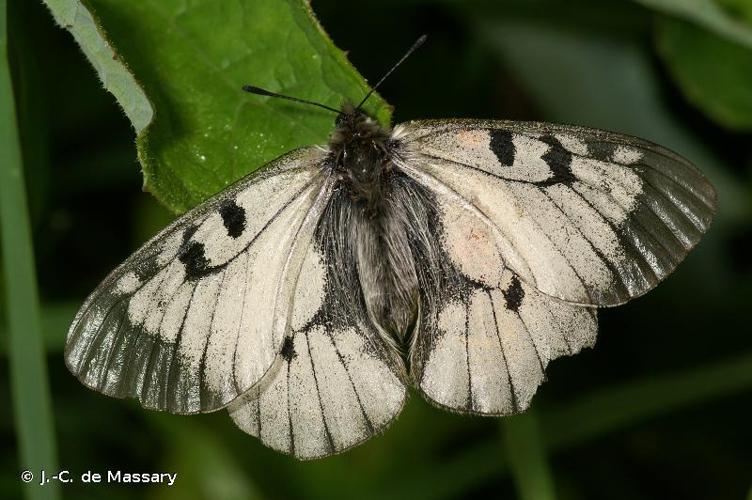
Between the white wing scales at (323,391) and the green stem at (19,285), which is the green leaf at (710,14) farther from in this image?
the green stem at (19,285)

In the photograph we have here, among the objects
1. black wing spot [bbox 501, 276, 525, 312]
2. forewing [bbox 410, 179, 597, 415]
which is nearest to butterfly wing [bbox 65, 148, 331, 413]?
forewing [bbox 410, 179, 597, 415]

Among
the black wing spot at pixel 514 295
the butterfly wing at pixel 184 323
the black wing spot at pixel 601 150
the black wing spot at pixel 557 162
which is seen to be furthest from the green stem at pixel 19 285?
the black wing spot at pixel 601 150

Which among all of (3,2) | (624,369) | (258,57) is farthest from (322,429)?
(624,369)

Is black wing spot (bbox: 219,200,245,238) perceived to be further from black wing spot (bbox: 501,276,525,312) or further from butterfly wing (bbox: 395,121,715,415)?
black wing spot (bbox: 501,276,525,312)

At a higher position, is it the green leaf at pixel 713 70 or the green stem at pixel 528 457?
the green leaf at pixel 713 70

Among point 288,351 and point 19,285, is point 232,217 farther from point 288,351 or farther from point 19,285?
point 19,285

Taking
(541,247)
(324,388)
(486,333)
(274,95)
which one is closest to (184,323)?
(324,388)

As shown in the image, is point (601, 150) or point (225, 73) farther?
point (225, 73)
